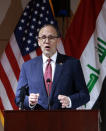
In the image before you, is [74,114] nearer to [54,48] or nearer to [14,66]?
[54,48]

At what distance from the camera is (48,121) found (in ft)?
8.60

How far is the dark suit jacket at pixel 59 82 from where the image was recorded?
3.33 m

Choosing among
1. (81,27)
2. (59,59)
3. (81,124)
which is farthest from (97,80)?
(81,124)

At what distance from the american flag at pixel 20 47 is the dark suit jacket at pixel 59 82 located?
1.62 metres

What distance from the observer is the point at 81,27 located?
203 inches

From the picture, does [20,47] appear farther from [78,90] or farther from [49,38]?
[78,90]

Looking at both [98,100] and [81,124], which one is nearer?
[81,124]

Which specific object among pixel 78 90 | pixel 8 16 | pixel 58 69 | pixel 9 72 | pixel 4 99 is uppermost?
pixel 8 16

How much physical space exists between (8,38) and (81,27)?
1.16 metres

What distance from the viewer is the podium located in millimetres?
2607

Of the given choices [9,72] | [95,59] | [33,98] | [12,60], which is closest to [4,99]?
[9,72]

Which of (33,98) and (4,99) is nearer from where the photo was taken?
(33,98)

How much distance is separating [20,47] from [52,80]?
188cm

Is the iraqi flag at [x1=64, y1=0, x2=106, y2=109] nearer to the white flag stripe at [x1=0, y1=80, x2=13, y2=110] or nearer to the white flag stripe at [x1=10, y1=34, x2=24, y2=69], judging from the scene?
the white flag stripe at [x1=10, y1=34, x2=24, y2=69]
